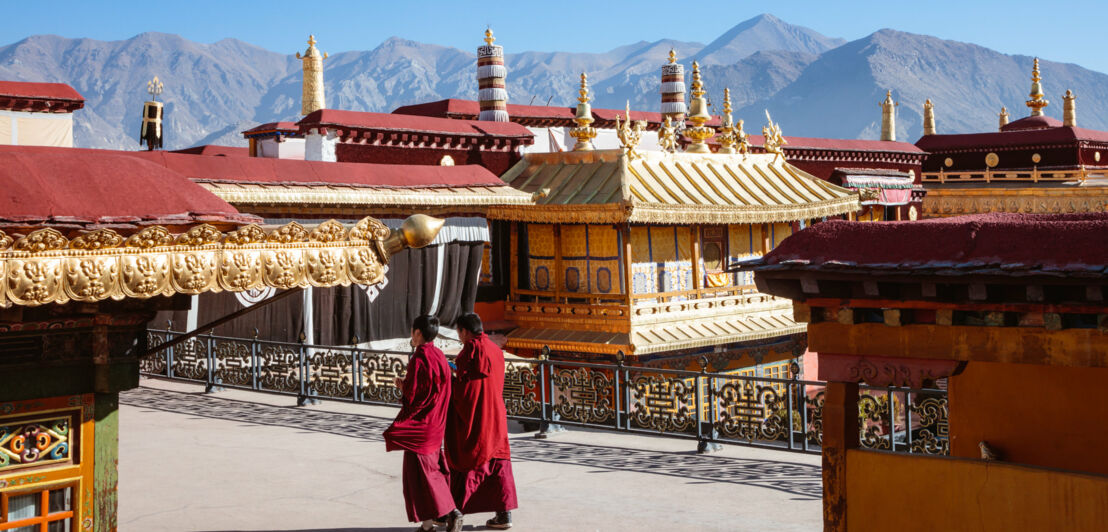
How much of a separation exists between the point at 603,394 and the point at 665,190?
6.79m

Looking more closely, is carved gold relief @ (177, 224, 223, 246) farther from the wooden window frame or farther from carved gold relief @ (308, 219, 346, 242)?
the wooden window frame

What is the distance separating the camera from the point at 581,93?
2164 cm

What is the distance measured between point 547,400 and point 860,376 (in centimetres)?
637

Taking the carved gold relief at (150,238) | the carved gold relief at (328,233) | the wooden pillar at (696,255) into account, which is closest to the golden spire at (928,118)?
the wooden pillar at (696,255)

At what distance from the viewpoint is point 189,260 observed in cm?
480

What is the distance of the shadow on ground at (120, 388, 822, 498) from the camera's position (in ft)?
29.1

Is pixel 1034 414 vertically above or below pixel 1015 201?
below

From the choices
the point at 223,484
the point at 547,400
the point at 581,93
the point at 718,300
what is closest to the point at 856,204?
the point at 718,300

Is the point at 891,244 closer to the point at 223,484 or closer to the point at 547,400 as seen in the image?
the point at 223,484

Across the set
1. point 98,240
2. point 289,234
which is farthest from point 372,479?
point 98,240

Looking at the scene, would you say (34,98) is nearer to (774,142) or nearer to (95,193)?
(774,142)

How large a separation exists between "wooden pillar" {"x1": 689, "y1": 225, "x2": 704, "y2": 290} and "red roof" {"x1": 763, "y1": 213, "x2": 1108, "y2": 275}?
12503 millimetres

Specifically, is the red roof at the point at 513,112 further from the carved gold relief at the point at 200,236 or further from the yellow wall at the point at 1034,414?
the carved gold relief at the point at 200,236

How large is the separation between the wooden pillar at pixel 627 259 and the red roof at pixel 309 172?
217cm
